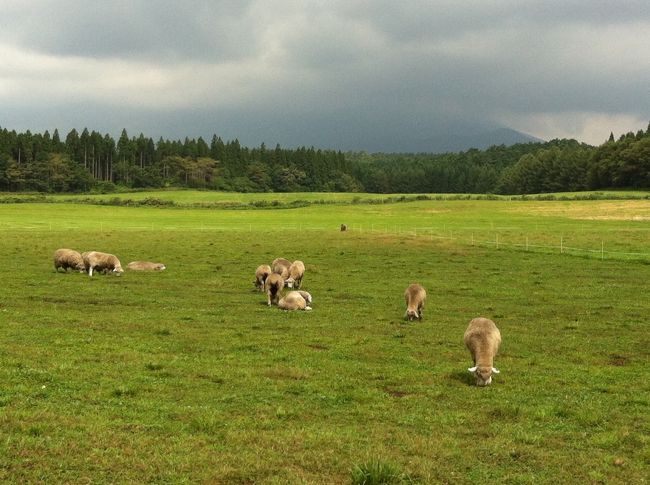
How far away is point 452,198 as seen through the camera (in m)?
144

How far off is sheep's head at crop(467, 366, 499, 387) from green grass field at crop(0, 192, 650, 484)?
12.3 inches

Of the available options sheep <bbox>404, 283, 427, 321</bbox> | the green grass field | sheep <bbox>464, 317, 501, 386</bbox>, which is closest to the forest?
the green grass field

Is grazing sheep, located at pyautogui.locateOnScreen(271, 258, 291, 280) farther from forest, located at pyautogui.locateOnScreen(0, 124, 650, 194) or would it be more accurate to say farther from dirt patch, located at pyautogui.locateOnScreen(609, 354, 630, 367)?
forest, located at pyautogui.locateOnScreen(0, 124, 650, 194)

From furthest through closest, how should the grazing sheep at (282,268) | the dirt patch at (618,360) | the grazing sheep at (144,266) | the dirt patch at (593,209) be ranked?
the dirt patch at (593,209) < the grazing sheep at (144,266) < the grazing sheep at (282,268) < the dirt patch at (618,360)

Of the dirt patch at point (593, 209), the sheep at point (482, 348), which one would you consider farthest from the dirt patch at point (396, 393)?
the dirt patch at point (593, 209)

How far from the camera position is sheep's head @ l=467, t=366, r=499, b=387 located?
1402 centimetres

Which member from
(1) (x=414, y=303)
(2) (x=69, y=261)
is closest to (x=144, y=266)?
(2) (x=69, y=261)

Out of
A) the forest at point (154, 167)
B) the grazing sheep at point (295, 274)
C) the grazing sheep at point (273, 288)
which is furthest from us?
the forest at point (154, 167)

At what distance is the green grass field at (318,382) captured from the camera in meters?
Answer: 9.24

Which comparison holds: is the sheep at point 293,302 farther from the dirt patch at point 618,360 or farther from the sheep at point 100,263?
the sheep at point 100,263

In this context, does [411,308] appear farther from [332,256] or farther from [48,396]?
[332,256]

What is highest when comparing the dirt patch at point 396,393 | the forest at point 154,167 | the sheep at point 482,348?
the forest at point 154,167

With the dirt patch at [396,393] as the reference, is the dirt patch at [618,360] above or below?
below

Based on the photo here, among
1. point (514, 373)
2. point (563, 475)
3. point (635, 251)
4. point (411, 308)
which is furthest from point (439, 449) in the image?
point (635, 251)
